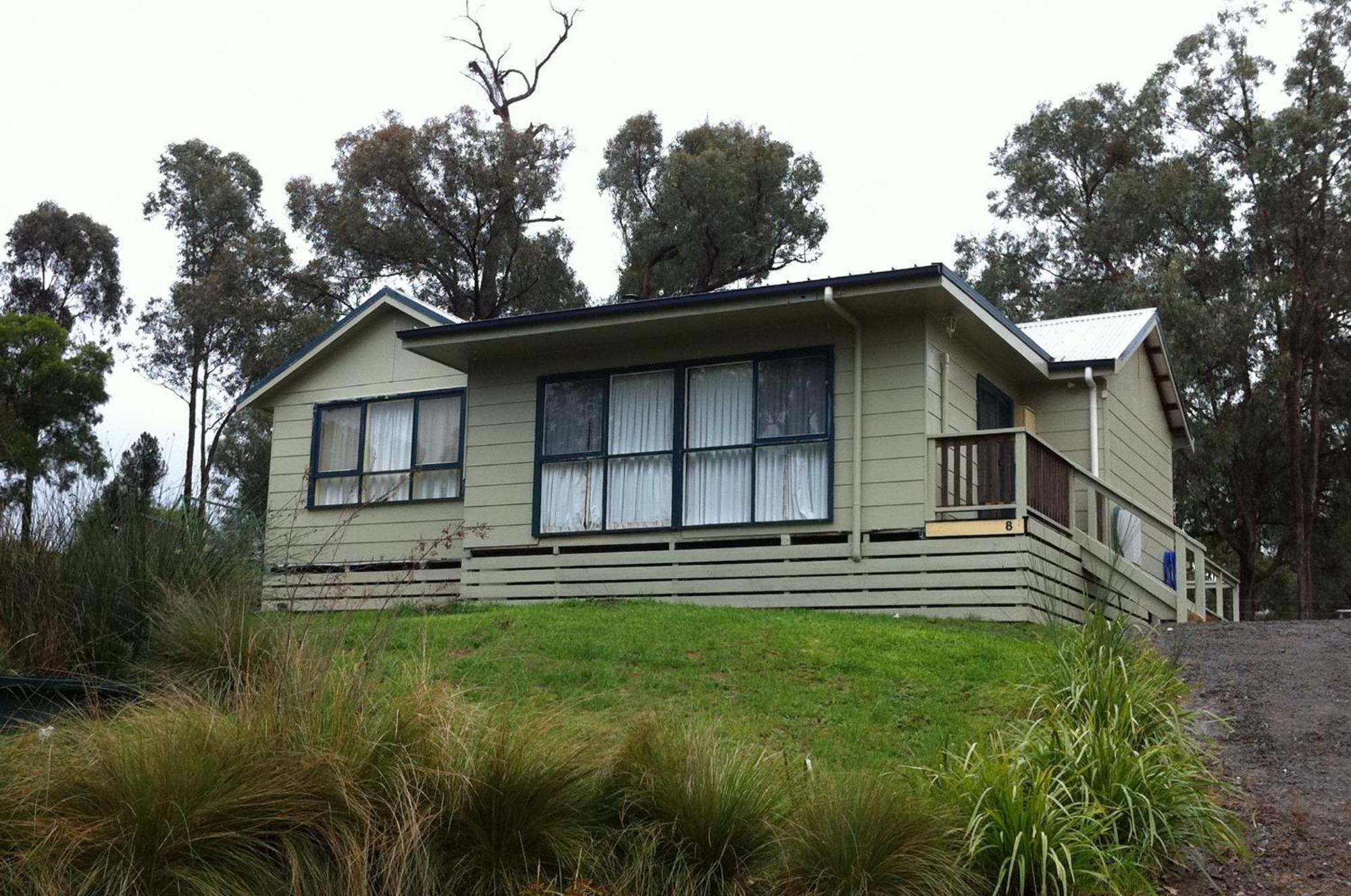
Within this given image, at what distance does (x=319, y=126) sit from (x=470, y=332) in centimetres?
2329

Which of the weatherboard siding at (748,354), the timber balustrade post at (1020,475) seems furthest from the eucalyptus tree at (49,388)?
the timber balustrade post at (1020,475)

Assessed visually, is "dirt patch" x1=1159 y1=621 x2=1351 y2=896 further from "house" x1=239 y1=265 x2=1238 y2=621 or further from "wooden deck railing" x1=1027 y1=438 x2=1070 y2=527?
"wooden deck railing" x1=1027 y1=438 x2=1070 y2=527

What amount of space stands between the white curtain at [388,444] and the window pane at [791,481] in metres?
5.05

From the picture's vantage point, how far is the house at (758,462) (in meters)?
13.6

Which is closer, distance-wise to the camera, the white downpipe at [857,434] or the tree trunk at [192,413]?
the white downpipe at [857,434]

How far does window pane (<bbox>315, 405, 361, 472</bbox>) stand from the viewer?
17844 millimetres

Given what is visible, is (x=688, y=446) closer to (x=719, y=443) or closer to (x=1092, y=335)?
(x=719, y=443)

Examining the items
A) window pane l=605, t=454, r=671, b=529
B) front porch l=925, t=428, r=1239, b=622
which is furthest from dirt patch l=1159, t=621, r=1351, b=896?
window pane l=605, t=454, r=671, b=529

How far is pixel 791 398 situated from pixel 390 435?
18.8 feet

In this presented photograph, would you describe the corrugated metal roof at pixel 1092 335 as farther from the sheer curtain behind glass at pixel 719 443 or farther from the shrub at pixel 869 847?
the shrub at pixel 869 847

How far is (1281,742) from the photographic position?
8.02 m

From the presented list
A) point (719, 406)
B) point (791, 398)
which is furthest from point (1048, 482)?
point (719, 406)

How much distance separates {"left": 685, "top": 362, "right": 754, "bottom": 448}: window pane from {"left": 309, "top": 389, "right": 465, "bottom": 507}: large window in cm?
341

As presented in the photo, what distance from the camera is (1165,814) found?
6.54m
